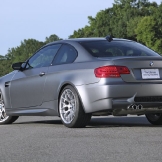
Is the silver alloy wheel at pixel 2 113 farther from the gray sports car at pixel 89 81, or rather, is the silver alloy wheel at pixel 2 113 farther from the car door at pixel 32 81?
the gray sports car at pixel 89 81

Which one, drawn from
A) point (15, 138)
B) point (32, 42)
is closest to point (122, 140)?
point (15, 138)

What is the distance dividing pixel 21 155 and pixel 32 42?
182 metres

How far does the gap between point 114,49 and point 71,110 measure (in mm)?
1209

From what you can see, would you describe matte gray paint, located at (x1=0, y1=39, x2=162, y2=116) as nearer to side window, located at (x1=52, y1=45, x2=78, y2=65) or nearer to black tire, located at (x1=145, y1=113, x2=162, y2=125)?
side window, located at (x1=52, y1=45, x2=78, y2=65)

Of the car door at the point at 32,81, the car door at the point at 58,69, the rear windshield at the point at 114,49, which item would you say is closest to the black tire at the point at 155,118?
the rear windshield at the point at 114,49

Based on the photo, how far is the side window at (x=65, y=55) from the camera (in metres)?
11.5

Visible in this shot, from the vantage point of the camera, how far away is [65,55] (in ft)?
38.3

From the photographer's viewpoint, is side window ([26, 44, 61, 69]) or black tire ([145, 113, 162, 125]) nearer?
black tire ([145, 113, 162, 125])

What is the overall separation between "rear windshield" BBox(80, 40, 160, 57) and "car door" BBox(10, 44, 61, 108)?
2.56 feet

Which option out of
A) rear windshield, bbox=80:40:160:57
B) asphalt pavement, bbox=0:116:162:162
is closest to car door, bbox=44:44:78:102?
rear windshield, bbox=80:40:160:57

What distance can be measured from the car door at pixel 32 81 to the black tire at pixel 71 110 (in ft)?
2.38

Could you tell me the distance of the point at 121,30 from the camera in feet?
441

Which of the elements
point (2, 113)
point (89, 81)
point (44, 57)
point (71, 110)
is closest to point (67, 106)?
point (71, 110)

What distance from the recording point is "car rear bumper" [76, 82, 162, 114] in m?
10.5
